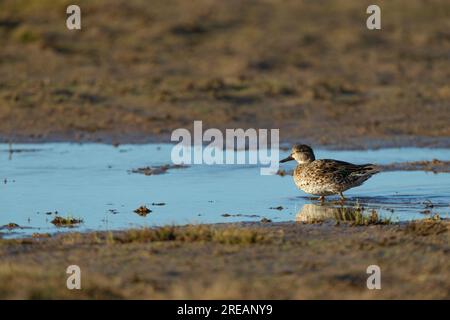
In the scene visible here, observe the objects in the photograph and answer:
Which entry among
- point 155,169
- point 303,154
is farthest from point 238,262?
point 155,169

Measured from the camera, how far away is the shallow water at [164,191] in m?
11.7

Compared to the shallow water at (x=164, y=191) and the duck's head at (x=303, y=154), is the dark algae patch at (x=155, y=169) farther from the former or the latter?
the duck's head at (x=303, y=154)

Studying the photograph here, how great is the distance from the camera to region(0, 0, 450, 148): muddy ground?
1997cm

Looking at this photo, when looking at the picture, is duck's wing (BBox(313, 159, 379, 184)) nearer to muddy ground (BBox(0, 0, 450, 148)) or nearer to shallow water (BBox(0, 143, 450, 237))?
shallow water (BBox(0, 143, 450, 237))

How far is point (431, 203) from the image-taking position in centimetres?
1249

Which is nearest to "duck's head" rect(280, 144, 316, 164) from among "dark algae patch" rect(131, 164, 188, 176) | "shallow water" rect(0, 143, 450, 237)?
"shallow water" rect(0, 143, 450, 237)

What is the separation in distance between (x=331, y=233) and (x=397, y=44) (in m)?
20.7

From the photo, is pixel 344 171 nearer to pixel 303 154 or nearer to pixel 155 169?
pixel 303 154

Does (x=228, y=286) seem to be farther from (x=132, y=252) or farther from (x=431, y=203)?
(x=431, y=203)

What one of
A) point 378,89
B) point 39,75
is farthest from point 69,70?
point 378,89

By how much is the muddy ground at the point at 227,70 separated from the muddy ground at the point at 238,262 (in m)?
8.38

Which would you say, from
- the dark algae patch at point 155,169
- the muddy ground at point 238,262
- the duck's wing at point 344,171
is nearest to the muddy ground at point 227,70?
the dark algae patch at point 155,169

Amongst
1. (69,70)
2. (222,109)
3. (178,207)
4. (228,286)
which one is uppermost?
(69,70)

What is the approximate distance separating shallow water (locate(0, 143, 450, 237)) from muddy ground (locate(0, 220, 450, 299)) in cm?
92
